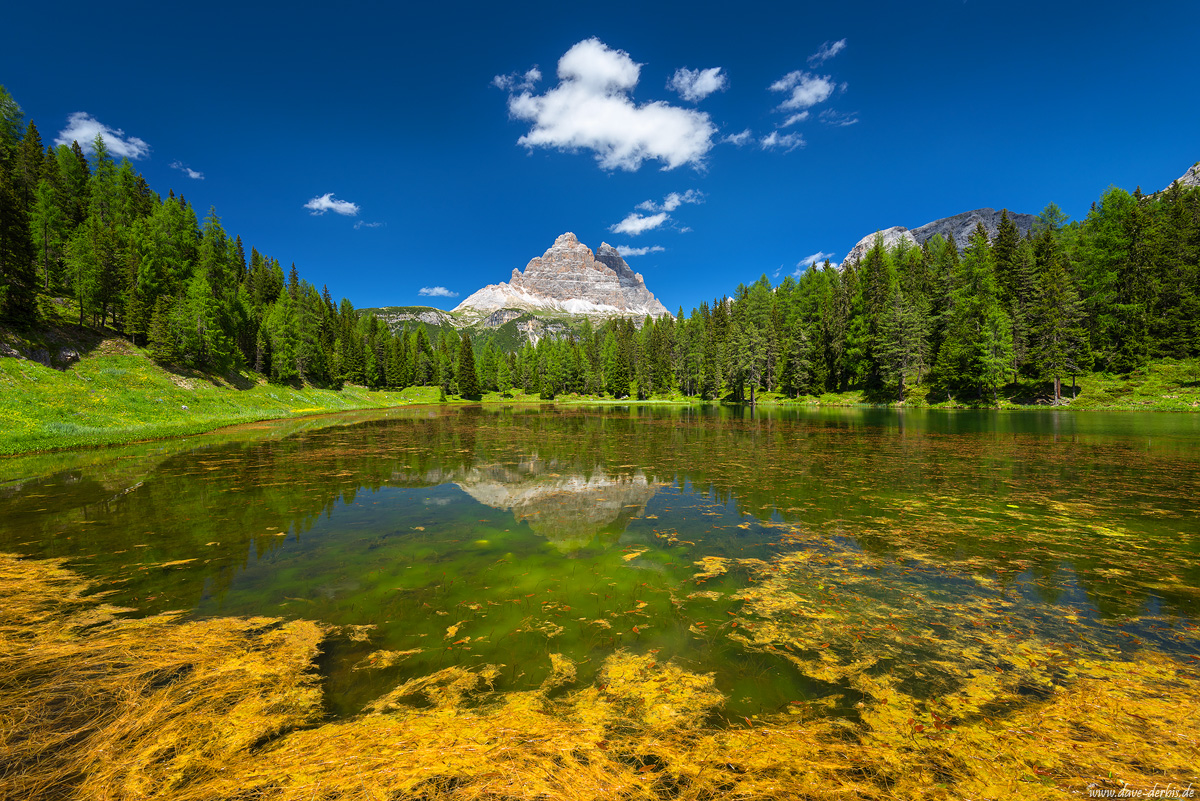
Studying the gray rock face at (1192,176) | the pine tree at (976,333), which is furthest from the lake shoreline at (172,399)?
the gray rock face at (1192,176)

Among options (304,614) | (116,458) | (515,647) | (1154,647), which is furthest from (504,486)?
(116,458)

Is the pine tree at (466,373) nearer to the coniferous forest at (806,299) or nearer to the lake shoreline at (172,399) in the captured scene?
the coniferous forest at (806,299)

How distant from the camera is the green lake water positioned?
5641 mm

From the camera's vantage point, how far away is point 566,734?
4.09 meters

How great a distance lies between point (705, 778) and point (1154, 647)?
6.59 meters

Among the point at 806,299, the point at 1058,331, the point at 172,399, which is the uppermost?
the point at 806,299

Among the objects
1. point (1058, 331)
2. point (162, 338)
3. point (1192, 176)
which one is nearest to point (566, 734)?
point (162, 338)

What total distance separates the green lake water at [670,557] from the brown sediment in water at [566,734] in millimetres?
372

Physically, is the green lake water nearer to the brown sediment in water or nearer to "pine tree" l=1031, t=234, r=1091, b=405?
the brown sediment in water

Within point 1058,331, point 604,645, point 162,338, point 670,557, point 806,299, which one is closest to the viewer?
point 604,645

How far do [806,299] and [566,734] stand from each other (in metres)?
93.5

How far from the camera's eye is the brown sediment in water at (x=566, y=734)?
3496 millimetres

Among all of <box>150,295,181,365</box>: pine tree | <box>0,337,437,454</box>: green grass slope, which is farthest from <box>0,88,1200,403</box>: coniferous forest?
<box>0,337,437,454</box>: green grass slope

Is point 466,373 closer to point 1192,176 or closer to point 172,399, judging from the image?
point 172,399
